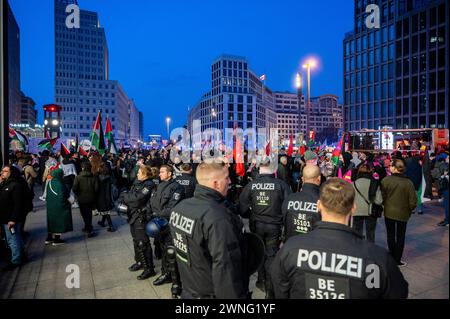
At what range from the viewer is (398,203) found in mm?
5980

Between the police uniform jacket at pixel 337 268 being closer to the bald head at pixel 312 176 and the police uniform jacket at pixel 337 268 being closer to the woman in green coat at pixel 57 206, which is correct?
the bald head at pixel 312 176

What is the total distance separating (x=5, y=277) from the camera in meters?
5.87

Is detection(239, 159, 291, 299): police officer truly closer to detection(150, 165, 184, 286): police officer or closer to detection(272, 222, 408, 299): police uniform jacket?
detection(150, 165, 184, 286): police officer

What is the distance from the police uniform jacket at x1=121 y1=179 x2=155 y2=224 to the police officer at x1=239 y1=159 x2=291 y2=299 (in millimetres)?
1824

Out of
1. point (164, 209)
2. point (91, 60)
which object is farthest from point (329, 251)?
point (91, 60)

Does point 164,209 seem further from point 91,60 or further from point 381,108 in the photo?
point 91,60

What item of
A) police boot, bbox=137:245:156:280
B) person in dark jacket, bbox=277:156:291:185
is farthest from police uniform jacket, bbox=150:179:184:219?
person in dark jacket, bbox=277:156:291:185

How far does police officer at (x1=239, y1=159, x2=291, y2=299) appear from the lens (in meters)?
5.10

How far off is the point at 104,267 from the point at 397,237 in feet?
18.8

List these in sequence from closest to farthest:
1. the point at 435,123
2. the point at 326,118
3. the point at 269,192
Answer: the point at 269,192, the point at 435,123, the point at 326,118

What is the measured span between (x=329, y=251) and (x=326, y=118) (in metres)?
204

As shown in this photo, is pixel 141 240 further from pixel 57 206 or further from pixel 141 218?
pixel 57 206
